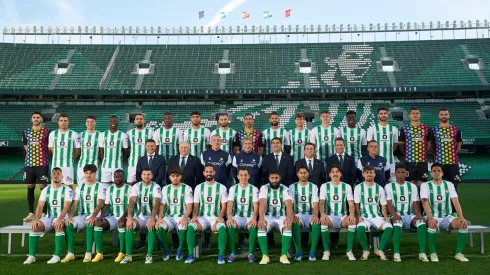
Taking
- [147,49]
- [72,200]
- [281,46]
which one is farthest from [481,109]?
[72,200]

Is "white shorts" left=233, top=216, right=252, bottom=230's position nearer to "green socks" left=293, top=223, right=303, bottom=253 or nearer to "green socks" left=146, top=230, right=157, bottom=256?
"green socks" left=293, top=223, right=303, bottom=253

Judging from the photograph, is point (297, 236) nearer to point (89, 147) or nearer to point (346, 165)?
point (346, 165)

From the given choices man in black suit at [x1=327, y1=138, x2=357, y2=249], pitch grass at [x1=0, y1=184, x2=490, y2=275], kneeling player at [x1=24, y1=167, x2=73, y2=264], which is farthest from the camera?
man in black suit at [x1=327, y1=138, x2=357, y2=249]

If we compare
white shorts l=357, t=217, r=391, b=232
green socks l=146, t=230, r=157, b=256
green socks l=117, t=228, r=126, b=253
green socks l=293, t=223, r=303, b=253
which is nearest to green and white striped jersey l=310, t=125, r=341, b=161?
white shorts l=357, t=217, r=391, b=232

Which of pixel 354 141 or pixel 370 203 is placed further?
pixel 354 141

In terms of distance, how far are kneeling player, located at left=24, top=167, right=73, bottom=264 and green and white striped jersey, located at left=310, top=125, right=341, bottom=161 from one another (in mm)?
3818

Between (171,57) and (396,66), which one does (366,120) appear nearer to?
(396,66)

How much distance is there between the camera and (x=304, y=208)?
640 cm

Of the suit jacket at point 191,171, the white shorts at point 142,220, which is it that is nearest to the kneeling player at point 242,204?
the suit jacket at point 191,171

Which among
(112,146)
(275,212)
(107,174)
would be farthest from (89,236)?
(275,212)

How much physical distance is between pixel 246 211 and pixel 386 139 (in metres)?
2.73

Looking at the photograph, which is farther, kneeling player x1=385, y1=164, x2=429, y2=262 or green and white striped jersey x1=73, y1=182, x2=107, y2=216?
green and white striped jersey x1=73, y1=182, x2=107, y2=216

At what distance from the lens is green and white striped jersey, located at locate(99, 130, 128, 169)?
24.9 ft

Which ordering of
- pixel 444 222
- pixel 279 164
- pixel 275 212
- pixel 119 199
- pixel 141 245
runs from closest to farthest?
1. pixel 444 222
2. pixel 275 212
3. pixel 119 199
4. pixel 279 164
5. pixel 141 245
